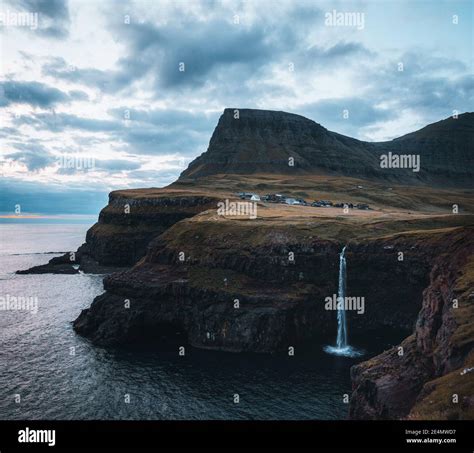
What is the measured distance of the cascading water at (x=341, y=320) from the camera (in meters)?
81.9

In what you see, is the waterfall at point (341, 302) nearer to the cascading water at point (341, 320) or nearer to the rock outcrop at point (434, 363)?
the cascading water at point (341, 320)

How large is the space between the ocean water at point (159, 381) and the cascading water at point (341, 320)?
2855 millimetres

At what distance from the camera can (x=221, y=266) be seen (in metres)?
98.8

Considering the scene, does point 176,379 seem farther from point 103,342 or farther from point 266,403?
point 103,342

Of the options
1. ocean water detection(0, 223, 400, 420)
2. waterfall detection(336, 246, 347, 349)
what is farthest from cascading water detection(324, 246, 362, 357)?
ocean water detection(0, 223, 400, 420)

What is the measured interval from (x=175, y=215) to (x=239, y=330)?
91.3 m

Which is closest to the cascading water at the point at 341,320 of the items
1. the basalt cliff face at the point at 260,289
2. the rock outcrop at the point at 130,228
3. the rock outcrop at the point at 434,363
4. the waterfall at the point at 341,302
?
the waterfall at the point at 341,302

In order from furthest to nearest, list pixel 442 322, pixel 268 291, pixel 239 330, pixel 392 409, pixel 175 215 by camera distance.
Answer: pixel 175 215, pixel 268 291, pixel 239 330, pixel 442 322, pixel 392 409

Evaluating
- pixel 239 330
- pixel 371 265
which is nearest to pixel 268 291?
pixel 239 330

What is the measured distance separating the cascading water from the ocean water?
2.85 metres

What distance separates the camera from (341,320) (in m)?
91.6

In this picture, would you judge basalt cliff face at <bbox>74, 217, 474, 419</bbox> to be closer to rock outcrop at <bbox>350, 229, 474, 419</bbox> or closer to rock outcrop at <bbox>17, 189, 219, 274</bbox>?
rock outcrop at <bbox>350, 229, 474, 419</bbox>

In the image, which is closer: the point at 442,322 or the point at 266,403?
the point at 442,322

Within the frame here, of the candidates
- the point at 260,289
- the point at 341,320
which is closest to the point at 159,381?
the point at 260,289
